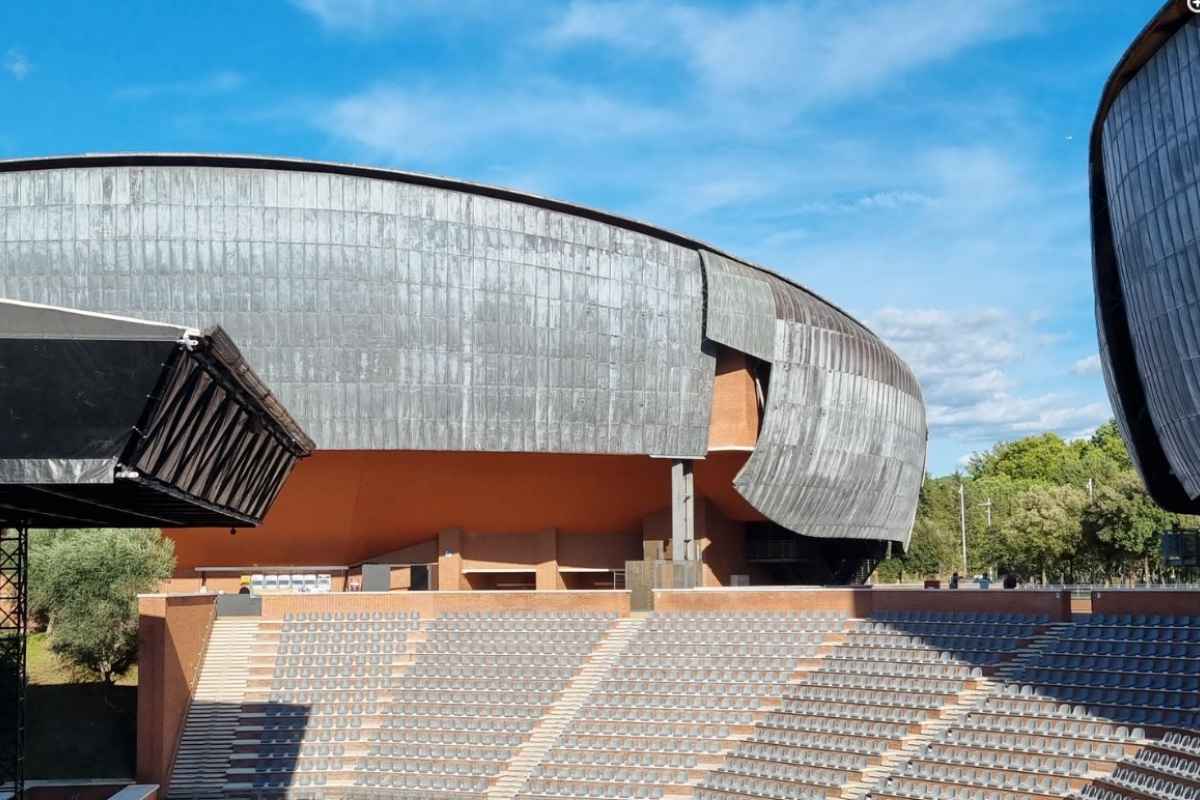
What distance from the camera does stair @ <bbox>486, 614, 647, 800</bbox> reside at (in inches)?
1113

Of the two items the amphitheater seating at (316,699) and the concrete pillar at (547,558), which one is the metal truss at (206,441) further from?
the concrete pillar at (547,558)

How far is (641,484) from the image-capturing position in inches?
1820

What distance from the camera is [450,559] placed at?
45.7m

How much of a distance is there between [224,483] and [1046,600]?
64.3ft

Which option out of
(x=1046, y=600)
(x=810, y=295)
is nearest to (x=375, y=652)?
(x=1046, y=600)

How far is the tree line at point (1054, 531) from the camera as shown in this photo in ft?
205

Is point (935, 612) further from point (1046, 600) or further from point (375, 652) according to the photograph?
point (375, 652)

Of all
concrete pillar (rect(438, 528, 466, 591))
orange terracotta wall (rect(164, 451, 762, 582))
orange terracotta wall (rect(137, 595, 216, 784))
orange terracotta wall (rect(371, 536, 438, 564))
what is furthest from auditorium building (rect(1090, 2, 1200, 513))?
orange terracotta wall (rect(371, 536, 438, 564))

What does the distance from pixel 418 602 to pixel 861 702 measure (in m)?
15.5

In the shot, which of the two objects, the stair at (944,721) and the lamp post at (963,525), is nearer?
the stair at (944,721)

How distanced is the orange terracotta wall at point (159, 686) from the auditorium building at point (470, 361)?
891 centimetres

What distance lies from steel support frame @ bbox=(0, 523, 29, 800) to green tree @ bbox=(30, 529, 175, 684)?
64.7 inches

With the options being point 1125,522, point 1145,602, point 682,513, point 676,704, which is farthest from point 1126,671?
point 1125,522

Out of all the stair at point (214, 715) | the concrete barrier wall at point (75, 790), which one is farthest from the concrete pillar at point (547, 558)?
the concrete barrier wall at point (75, 790)
